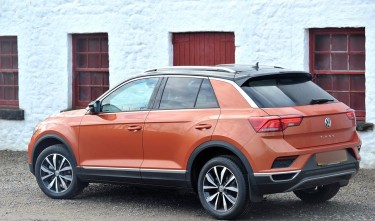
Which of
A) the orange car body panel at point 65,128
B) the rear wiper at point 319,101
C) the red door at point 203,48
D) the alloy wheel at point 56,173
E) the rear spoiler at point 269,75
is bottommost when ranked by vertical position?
the alloy wheel at point 56,173

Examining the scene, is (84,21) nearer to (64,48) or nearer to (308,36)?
(64,48)

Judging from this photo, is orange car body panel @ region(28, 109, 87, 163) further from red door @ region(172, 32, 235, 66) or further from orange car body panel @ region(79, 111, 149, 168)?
red door @ region(172, 32, 235, 66)

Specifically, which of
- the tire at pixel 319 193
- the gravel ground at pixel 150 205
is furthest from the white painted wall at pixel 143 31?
the tire at pixel 319 193

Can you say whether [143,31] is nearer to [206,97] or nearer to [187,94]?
[187,94]

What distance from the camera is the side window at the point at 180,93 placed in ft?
33.5

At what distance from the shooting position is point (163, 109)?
10383mm

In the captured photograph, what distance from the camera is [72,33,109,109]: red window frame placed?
54.9 ft

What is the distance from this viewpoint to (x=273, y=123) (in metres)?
9.27

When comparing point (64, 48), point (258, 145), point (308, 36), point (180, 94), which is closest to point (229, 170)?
point (258, 145)

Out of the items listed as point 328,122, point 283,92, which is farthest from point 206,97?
point 328,122

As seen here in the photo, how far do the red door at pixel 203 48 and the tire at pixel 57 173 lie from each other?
4.54 meters

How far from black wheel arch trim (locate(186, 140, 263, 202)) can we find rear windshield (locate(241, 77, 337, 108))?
549 mm

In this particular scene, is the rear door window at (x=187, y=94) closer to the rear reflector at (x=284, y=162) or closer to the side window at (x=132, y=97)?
the side window at (x=132, y=97)

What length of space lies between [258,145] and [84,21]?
7.96 meters
